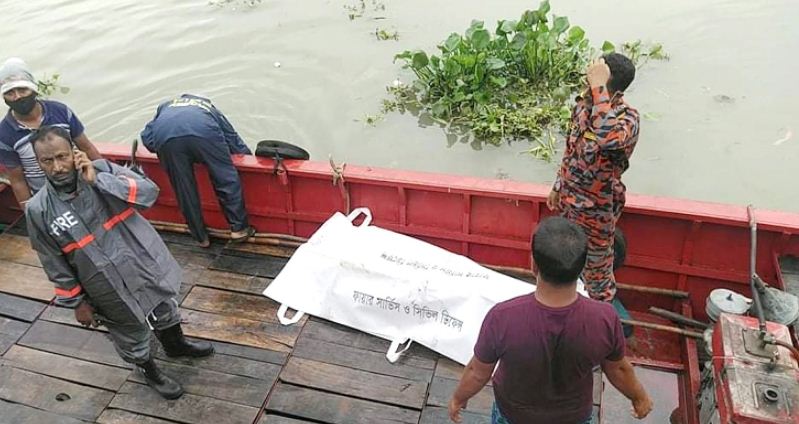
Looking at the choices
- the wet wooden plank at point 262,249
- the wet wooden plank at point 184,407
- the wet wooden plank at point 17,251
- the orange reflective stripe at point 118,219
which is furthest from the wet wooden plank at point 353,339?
the wet wooden plank at point 17,251

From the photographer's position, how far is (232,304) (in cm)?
412

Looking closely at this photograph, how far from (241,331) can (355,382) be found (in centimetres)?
Result: 84

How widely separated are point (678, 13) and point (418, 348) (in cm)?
760

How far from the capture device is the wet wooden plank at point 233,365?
11.9 ft

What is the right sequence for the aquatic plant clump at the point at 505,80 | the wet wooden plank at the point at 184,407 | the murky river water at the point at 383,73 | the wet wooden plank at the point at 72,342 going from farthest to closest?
the aquatic plant clump at the point at 505,80 < the murky river water at the point at 383,73 < the wet wooden plank at the point at 72,342 < the wet wooden plank at the point at 184,407

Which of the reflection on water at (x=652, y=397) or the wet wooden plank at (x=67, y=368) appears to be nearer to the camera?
the reflection on water at (x=652, y=397)

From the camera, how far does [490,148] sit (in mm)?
7062

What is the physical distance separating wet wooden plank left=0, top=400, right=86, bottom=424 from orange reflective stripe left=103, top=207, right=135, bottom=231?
3.85 ft

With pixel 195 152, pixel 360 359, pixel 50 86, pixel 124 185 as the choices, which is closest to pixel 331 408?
pixel 360 359

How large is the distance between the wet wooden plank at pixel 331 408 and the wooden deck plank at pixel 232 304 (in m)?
0.56

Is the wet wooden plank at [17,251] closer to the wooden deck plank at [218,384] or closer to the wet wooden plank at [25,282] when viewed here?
the wet wooden plank at [25,282]

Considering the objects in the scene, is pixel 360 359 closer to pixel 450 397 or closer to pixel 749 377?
pixel 450 397

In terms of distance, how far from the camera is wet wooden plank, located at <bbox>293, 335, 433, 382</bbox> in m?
3.59

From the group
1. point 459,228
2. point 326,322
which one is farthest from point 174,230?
point 459,228
